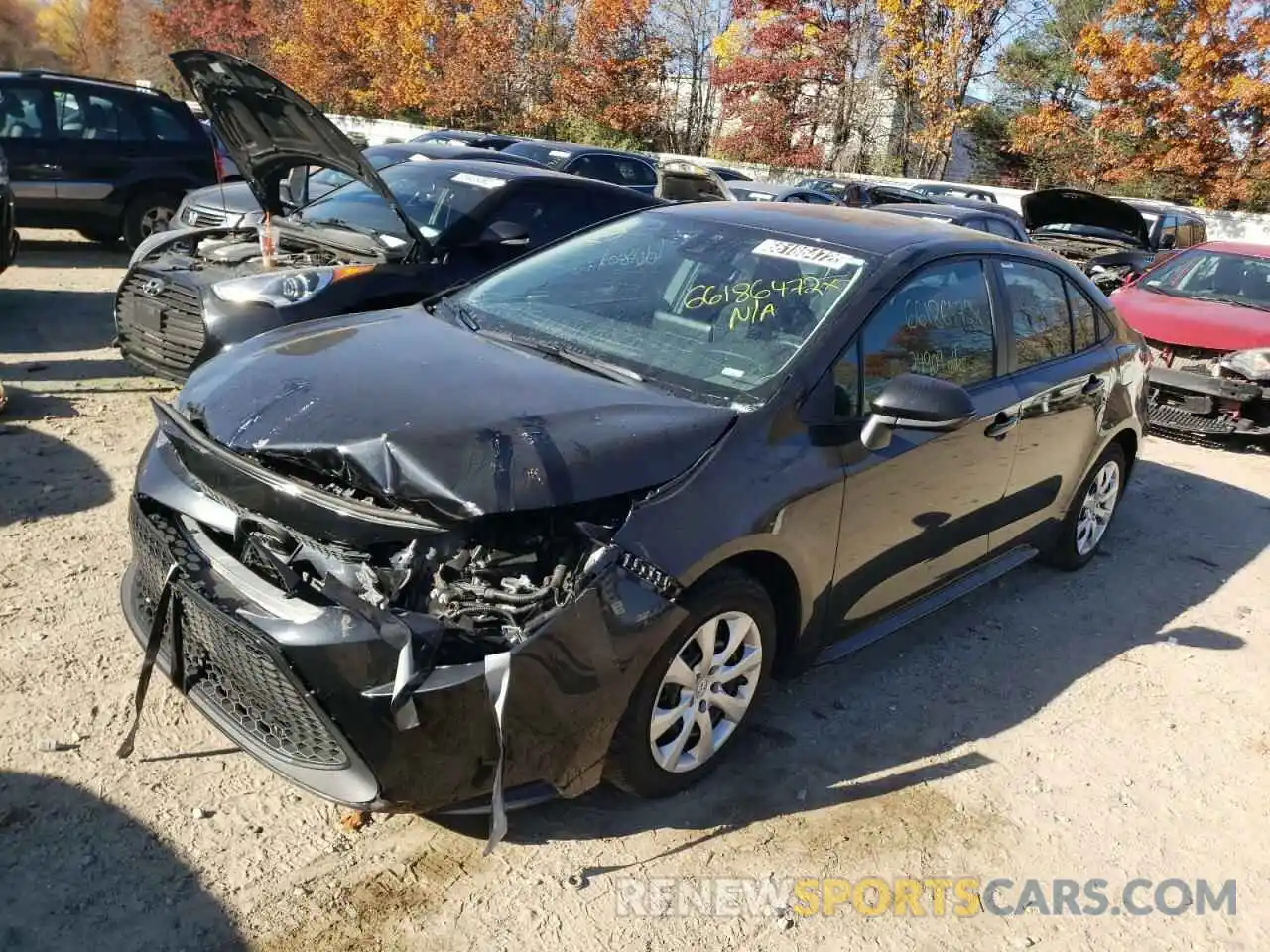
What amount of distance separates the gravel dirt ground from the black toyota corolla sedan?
27cm

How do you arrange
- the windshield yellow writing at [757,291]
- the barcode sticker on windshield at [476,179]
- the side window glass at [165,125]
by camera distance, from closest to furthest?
the windshield yellow writing at [757,291] → the barcode sticker on windshield at [476,179] → the side window glass at [165,125]

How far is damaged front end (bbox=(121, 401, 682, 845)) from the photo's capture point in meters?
2.38

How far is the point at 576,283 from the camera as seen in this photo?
3.93 m

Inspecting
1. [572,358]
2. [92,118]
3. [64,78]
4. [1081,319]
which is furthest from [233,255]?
→ [64,78]

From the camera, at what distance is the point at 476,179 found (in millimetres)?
6707

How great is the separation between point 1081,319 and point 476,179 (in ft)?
12.9

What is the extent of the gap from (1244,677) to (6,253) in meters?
8.03

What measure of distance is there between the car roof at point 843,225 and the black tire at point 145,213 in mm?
Result: 8046

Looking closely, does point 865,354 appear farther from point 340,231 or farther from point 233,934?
point 340,231

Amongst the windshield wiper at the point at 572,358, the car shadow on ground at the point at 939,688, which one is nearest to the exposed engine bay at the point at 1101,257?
the car shadow on ground at the point at 939,688

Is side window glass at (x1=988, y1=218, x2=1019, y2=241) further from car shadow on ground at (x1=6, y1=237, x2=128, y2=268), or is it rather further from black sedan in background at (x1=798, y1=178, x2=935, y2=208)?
car shadow on ground at (x1=6, y1=237, x2=128, y2=268)

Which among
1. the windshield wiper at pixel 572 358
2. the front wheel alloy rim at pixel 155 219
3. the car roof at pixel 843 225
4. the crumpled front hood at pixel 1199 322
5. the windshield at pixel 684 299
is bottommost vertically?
the front wheel alloy rim at pixel 155 219

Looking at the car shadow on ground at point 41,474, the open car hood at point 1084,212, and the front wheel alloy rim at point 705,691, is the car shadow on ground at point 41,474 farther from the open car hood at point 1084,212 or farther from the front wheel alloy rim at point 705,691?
the open car hood at point 1084,212

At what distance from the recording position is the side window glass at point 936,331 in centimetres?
347
